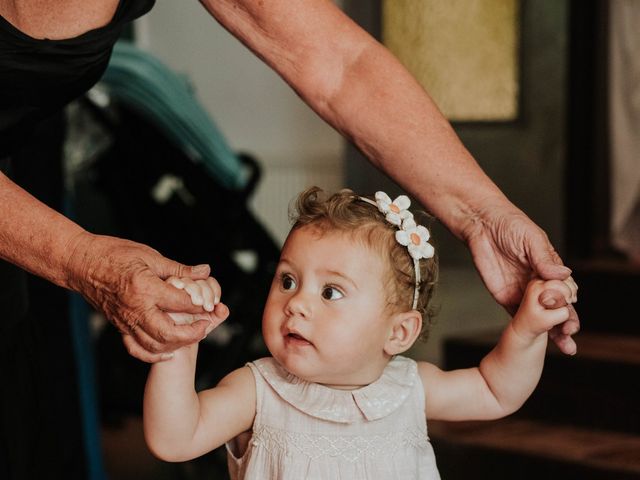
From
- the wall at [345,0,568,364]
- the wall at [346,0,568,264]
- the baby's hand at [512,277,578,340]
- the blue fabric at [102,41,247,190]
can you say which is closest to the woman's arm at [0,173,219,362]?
the baby's hand at [512,277,578,340]

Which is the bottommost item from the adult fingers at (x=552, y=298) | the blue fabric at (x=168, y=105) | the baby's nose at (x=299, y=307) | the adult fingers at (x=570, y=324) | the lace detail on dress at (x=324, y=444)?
the lace detail on dress at (x=324, y=444)

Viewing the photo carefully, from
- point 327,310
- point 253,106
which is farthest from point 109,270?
point 253,106

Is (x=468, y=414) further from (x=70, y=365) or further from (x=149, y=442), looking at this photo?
(x=70, y=365)

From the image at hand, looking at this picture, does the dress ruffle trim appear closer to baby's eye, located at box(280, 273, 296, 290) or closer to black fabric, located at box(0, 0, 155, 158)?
baby's eye, located at box(280, 273, 296, 290)

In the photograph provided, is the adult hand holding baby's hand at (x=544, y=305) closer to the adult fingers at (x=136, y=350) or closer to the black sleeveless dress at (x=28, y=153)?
the adult fingers at (x=136, y=350)

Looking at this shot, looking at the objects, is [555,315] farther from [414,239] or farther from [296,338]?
[296,338]

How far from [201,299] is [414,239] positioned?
1.47ft

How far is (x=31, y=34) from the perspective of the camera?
5.39 feet

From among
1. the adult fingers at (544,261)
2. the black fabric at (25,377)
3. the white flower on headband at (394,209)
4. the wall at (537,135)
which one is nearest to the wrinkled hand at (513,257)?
the adult fingers at (544,261)

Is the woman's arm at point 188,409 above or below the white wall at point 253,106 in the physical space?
below

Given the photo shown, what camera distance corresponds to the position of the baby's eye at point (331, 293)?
159 cm

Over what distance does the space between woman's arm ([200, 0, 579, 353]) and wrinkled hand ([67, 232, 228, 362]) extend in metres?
0.50

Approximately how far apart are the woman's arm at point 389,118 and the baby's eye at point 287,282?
0.25 meters

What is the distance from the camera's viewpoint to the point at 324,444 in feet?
5.32
